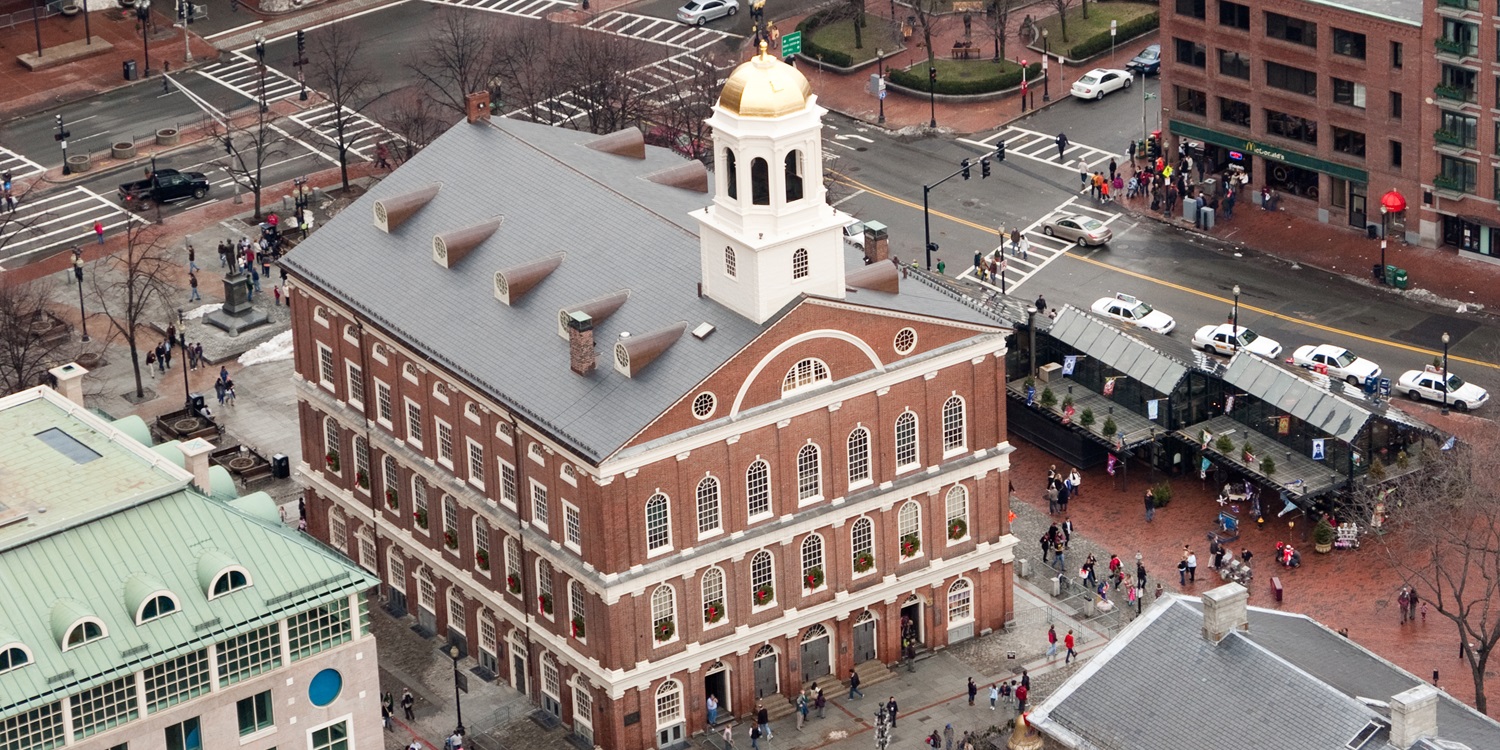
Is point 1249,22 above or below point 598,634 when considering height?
above

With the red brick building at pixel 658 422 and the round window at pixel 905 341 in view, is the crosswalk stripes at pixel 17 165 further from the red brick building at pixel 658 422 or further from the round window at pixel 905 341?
the round window at pixel 905 341

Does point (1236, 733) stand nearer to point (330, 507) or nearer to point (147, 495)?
point (147, 495)

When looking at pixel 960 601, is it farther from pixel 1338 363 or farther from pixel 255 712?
pixel 255 712

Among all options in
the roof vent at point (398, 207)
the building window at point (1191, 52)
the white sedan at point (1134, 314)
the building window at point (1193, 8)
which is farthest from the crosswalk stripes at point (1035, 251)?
the roof vent at point (398, 207)

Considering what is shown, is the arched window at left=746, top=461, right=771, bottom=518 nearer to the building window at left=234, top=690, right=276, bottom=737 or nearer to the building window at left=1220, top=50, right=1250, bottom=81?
the building window at left=234, top=690, right=276, bottom=737

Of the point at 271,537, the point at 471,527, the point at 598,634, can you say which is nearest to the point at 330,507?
the point at 471,527
